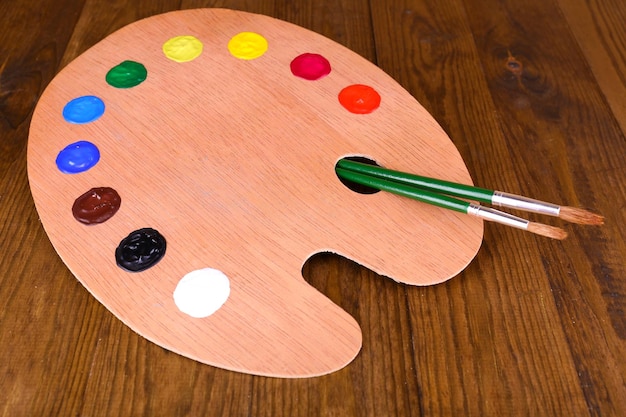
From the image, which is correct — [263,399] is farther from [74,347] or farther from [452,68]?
[452,68]

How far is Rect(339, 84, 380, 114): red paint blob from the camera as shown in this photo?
948 millimetres

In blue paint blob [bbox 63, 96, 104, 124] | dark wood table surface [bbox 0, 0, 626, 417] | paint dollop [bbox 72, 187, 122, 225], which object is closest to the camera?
dark wood table surface [bbox 0, 0, 626, 417]

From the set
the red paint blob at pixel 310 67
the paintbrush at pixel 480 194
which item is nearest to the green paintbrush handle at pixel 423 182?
the paintbrush at pixel 480 194

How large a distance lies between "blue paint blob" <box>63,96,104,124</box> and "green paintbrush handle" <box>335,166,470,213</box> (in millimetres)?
333

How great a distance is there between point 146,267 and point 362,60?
0.46m

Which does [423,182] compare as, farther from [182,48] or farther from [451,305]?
[182,48]

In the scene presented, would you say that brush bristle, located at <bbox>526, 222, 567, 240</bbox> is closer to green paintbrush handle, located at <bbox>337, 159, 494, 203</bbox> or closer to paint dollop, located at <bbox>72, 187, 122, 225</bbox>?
green paintbrush handle, located at <bbox>337, 159, 494, 203</bbox>

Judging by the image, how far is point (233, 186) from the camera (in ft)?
2.80

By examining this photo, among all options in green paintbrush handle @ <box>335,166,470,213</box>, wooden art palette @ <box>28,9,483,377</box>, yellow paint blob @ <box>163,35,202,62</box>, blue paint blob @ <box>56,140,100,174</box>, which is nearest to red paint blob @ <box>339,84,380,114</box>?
wooden art palette @ <box>28,9,483,377</box>

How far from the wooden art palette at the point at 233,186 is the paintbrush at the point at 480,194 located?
3 centimetres

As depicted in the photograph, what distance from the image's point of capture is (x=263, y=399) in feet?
2.31

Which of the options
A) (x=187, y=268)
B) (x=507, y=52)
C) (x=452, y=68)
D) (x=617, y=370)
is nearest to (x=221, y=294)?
(x=187, y=268)

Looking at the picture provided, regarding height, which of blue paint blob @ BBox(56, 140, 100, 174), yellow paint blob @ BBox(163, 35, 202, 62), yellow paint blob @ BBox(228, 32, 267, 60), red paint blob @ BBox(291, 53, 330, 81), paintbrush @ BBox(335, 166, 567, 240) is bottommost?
blue paint blob @ BBox(56, 140, 100, 174)

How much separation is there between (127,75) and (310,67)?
0.84 feet
